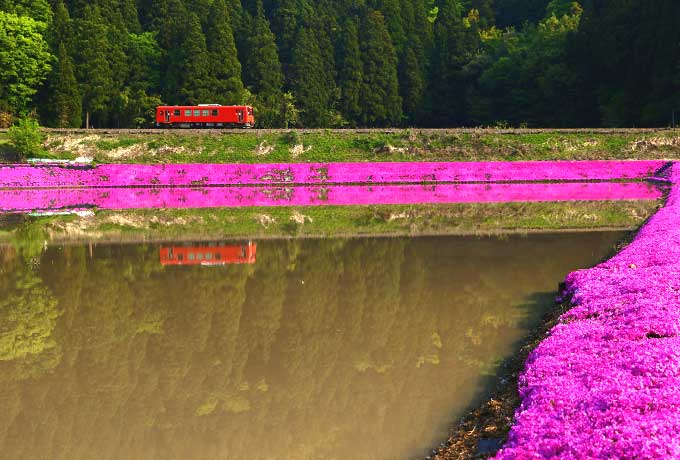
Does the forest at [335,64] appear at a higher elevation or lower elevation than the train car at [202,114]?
higher

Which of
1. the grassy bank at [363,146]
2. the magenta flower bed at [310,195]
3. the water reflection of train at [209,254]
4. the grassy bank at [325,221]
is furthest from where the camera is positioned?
the grassy bank at [363,146]

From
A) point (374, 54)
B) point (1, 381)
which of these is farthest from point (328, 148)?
point (1, 381)

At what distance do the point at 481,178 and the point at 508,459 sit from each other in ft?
143

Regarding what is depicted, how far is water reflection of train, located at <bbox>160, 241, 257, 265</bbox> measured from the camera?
21.1 metres

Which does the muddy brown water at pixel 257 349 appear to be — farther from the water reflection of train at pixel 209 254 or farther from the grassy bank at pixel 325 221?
the grassy bank at pixel 325 221

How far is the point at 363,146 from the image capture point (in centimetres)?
5378

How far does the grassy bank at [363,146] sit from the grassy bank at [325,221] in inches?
729

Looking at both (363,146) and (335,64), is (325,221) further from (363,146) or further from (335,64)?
(335,64)

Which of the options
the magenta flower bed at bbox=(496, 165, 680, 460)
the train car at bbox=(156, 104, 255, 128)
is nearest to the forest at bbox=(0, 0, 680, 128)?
the train car at bbox=(156, 104, 255, 128)

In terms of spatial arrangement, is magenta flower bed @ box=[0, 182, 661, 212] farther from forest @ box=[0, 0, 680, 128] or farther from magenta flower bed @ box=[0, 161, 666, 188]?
forest @ box=[0, 0, 680, 128]

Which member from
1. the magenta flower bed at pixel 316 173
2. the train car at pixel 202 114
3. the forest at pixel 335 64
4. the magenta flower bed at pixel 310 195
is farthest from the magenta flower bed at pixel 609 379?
the forest at pixel 335 64

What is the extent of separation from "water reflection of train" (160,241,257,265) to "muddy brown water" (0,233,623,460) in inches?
8.3

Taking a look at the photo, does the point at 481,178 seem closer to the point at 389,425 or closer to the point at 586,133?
the point at 586,133

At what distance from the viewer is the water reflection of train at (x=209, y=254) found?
21.1 m
